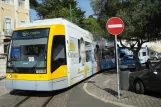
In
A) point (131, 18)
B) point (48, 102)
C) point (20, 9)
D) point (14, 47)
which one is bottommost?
point (48, 102)

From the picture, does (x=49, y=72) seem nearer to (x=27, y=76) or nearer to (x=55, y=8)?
(x=27, y=76)

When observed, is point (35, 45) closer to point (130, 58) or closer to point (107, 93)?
point (107, 93)

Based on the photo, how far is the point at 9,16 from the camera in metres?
48.1

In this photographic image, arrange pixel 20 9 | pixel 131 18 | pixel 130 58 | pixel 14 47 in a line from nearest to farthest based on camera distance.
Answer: pixel 14 47
pixel 131 18
pixel 130 58
pixel 20 9

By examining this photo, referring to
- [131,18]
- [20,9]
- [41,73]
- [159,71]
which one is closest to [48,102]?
[41,73]

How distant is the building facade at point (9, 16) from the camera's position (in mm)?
46062

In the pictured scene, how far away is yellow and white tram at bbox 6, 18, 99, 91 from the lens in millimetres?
12469

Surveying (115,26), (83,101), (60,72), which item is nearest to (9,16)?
(60,72)

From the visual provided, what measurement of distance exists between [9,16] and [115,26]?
3845 centimetres

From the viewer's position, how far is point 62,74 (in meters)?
13.1

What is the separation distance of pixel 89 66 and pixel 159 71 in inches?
318

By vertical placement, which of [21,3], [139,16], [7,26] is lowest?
[139,16]

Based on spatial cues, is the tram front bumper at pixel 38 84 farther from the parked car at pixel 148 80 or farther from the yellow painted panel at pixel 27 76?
the parked car at pixel 148 80

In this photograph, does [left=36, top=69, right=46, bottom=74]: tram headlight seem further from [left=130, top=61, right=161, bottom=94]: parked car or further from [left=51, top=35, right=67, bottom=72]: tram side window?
[left=130, top=61, right=161, bottom=94]: parked car
